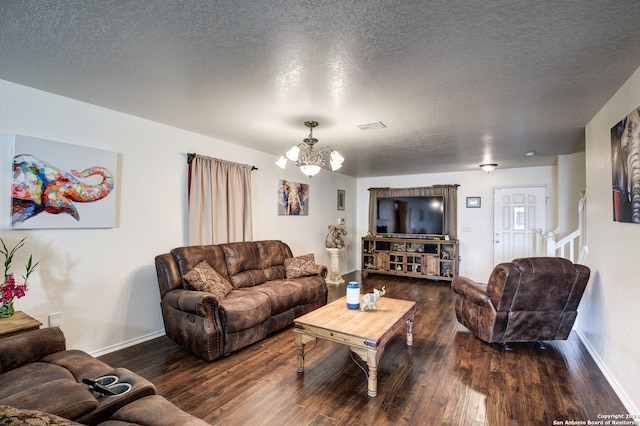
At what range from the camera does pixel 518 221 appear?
610 centimetres

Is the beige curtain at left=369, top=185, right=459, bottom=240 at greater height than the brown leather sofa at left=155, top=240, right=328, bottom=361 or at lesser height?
greater

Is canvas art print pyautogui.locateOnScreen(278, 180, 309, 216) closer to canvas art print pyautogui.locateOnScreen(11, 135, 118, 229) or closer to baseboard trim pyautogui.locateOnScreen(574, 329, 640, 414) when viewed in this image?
canvas art print pyautogui.locateOnScreen(11, 135, 118, 229)

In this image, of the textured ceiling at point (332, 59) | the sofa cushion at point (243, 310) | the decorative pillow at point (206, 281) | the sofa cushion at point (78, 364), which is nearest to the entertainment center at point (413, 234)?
the textured ceiling at point (332, 59)

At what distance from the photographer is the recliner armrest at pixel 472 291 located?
127 inches

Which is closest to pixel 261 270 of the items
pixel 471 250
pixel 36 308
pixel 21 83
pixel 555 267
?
pixel 36 308

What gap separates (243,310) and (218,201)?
164 centimetres

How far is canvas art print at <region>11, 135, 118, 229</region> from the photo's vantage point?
253 centimetres

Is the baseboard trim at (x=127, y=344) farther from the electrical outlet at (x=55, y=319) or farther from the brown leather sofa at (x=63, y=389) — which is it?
the brown leather sofa at (x=63, y=389)

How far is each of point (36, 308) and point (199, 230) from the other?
1637 mm

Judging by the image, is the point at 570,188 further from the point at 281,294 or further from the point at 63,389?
the point at 63,389

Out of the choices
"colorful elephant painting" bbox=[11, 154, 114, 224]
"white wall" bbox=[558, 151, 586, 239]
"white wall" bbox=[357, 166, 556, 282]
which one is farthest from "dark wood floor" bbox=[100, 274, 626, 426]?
"white wall" bbox=[357, 166, 556, 282]

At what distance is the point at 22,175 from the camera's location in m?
2.53

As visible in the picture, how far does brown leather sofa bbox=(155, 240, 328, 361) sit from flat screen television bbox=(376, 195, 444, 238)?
3.28 metres

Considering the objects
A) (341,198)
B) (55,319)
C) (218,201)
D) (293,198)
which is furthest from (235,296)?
(341,198)
